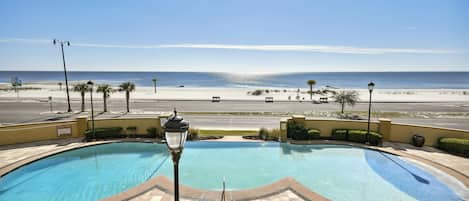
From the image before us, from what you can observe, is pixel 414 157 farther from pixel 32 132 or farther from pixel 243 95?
pixel 243 95

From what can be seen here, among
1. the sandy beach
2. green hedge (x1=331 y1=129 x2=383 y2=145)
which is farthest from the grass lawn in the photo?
the sandy beach

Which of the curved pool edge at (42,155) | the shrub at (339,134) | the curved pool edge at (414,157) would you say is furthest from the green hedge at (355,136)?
the curved pool edge at (42,155)

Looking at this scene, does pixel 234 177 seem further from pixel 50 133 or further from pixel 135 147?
pixel 50 133

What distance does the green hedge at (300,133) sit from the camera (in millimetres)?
18031

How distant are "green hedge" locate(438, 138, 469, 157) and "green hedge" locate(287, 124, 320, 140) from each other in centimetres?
701

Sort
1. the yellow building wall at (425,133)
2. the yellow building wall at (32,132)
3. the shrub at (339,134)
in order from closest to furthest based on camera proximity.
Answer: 1. the yellow building wall at (425,133)
2. the yellow building wall at (32,132)
3. the shrub at (339,134)

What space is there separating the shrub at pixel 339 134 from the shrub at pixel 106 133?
586 inches

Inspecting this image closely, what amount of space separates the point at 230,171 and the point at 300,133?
692cm

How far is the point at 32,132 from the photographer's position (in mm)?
17219

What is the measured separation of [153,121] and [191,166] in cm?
695

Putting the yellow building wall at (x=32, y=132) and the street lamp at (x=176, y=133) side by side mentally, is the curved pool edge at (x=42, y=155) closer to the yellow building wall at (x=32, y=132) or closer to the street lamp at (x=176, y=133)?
the yellow building wall at (x=32, y=132)

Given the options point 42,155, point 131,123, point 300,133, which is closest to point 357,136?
point 300,133

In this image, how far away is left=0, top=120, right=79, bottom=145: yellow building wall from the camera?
1651cm

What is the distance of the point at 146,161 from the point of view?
14523mm
